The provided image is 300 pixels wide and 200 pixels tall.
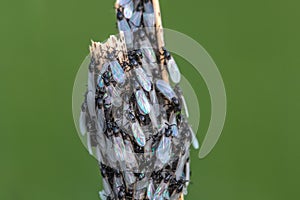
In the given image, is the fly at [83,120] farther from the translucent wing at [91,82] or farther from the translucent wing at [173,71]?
the translucent wing at [173,71]

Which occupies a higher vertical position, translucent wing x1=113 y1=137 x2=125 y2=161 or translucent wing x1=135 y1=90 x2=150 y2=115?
translucent wing x1=135 y1=90 x2=150 y2=115

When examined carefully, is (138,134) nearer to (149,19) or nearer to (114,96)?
(114,96)

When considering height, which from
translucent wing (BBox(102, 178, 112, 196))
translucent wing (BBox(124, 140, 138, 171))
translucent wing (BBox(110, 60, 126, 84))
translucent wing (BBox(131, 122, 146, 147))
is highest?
translucent wing (BBox(110, 60, 126, 84))

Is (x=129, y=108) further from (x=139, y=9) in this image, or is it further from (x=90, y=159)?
(x=90, y=159)

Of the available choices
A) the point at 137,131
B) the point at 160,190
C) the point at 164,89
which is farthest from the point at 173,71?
the point at 160,190

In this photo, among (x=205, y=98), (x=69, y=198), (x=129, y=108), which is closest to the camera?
(x=129, y=108)

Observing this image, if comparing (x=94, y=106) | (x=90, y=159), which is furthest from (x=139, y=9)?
(x=90, y=159)

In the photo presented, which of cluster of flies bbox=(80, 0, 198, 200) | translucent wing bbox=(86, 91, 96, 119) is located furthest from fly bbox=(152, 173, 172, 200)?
translucent wing bbox=(86, 91, 96, 119)

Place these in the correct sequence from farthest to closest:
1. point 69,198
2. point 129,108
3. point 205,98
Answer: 1. point 69,198
2. point 205,98
3. point 129,108

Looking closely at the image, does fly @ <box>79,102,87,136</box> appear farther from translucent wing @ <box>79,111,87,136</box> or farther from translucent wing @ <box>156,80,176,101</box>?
translucent wing @ <box>156,80,176,101</box>
